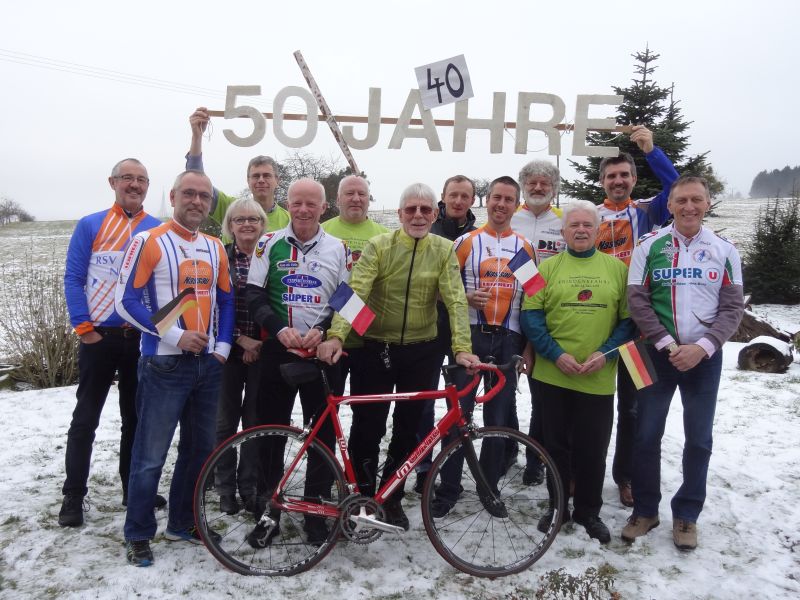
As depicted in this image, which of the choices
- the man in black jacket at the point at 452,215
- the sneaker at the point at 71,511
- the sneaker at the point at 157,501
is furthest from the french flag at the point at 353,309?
the sneaker at the point at 71,511

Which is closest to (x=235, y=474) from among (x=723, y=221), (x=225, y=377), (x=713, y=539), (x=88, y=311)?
(x=225, y=377)

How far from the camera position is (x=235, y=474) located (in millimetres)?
3781

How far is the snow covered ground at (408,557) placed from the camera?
117 inches

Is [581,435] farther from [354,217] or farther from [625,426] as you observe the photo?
[354,217]

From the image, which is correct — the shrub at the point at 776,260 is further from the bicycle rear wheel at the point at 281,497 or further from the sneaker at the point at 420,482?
the bicycle rear wheel at the point at 281,497

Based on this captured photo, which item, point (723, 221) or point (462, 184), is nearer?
point (462, 184)

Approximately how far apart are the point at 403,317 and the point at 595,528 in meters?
1.84

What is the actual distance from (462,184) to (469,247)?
0.78 meters

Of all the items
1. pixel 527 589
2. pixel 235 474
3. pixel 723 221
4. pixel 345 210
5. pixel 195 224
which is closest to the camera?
pixel 527 589

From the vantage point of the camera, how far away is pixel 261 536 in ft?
10.8

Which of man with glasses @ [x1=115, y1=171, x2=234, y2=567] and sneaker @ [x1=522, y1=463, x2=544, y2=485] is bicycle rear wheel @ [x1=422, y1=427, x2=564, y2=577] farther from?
man with glasses @ [x1=115, y1=171, x2=234, y2=567]

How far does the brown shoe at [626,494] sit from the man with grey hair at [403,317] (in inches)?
69.1

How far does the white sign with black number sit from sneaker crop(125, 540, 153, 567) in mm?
4575

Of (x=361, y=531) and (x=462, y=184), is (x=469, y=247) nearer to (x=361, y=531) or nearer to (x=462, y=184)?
(x=462, y=184)
